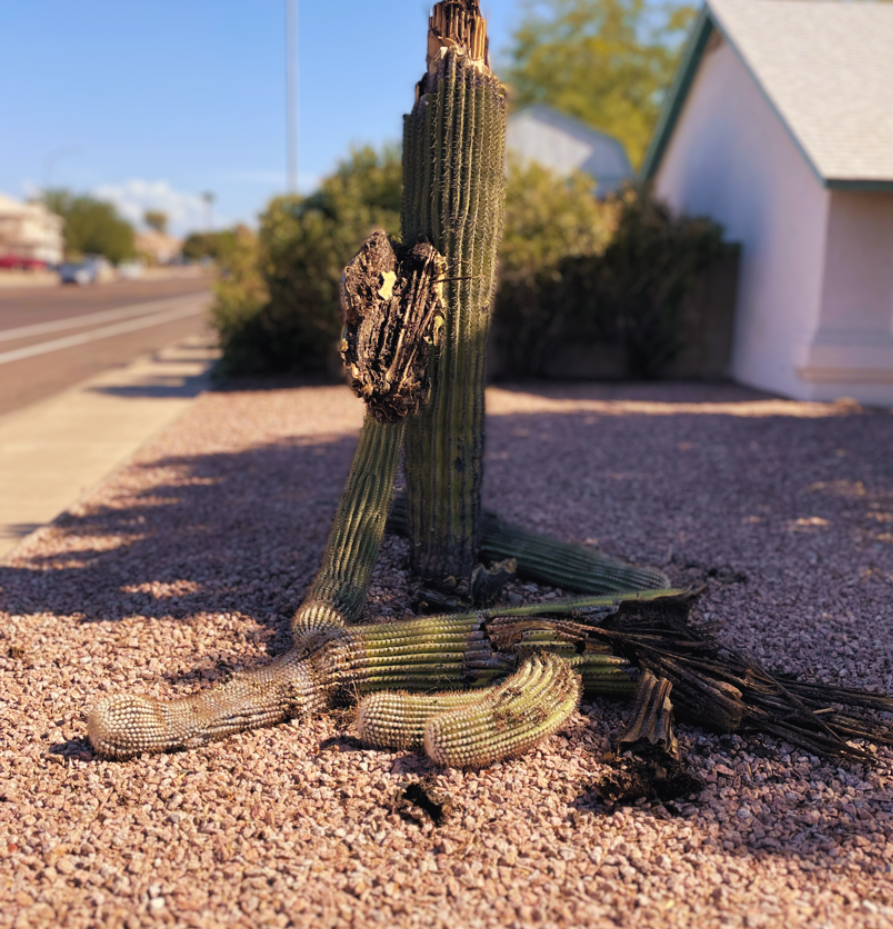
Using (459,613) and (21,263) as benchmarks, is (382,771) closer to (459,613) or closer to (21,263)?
(459,613)

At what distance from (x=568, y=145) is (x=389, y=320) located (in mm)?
23299

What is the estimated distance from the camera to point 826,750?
135 inches

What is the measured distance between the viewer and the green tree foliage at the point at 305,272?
12.2 m

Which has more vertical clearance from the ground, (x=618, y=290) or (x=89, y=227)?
(x=89, y=227)

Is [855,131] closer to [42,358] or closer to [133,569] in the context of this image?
[133,569]

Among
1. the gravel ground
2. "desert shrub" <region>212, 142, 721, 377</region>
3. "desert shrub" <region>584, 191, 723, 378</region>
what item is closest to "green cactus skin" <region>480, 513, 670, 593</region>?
the gravel ground

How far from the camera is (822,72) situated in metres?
13.1

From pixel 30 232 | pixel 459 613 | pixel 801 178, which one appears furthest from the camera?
pixel 30 232

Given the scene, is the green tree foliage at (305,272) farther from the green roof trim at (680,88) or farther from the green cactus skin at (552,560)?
the green cactus skin at (552,560)

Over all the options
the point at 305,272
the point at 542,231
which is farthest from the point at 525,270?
the point at 305,272

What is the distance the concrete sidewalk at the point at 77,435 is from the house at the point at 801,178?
8.08m

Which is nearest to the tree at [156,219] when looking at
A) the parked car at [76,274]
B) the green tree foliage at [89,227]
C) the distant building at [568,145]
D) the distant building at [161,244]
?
the distant building at [161,244]

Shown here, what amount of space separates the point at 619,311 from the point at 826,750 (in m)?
10.6

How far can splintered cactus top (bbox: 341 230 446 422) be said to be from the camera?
3955 millimetres
